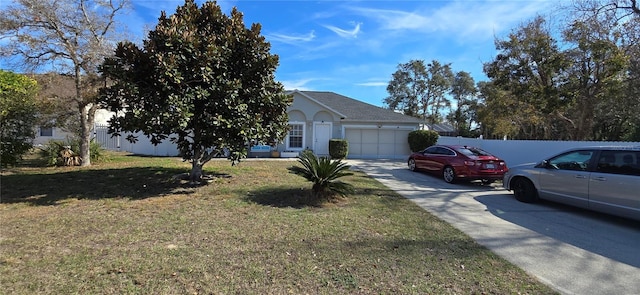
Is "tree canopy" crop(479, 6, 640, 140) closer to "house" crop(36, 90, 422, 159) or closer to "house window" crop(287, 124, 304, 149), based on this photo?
"house" crop(36, 90, 422, 159)

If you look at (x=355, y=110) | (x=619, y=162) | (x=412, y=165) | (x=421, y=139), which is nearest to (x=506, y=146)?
(x=412, y=165)

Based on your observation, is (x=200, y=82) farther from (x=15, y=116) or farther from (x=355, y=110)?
(x=355, y=110)

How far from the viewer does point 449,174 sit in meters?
11.9

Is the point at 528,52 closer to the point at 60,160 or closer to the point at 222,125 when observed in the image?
the point at 222,125

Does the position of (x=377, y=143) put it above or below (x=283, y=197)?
above

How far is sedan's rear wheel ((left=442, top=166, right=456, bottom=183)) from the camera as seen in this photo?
11618mm

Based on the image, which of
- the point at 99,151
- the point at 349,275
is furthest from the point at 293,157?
the point at 349,275

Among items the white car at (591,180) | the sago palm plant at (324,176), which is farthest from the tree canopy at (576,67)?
the sago palm plant at (324,176)

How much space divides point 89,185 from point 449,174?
440 inches

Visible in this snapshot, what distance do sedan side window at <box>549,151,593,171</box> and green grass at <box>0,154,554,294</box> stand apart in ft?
11.1

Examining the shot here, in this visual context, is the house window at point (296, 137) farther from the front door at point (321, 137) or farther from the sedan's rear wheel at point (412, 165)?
the sedan's rear wheel at point (412, 165)

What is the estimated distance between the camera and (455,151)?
39.6 feet

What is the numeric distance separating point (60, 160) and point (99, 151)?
1.75 metres

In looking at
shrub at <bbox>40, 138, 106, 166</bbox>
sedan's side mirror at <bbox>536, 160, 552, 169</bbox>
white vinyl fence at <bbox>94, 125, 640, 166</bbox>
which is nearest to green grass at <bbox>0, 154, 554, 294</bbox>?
sedan's side mirror at <bbox>536, 160, 552, 169</bbox>
